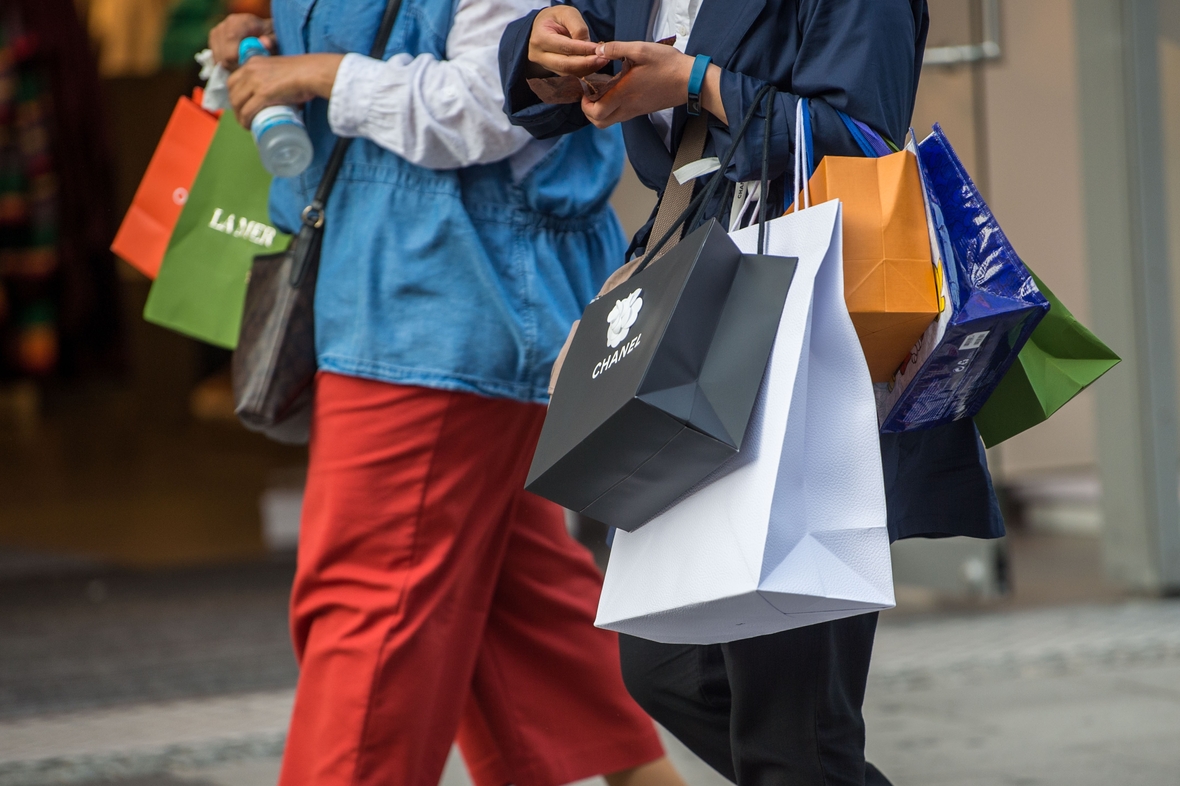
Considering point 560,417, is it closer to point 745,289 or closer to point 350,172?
point 745,289

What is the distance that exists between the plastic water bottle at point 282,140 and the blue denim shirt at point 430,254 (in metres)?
0.07

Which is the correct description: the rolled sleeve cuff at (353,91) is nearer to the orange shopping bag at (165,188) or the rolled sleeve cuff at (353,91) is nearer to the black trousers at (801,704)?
the orange shopping bag at (165,188)

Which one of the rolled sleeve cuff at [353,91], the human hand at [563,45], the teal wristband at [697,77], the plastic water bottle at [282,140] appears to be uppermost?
the human hand at [563,45]

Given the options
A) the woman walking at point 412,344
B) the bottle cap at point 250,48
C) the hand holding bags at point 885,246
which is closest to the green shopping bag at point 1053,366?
the hand holding bags at point 885,246

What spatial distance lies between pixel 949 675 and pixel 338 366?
2.11m

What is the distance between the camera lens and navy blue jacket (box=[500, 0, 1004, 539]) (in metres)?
1.38

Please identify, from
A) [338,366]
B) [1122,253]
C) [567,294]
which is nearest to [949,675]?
[1122,253]

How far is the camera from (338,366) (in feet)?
6.33

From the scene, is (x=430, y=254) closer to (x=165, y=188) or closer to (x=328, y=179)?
(x=328, y=179)

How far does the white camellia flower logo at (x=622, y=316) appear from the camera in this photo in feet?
4.25

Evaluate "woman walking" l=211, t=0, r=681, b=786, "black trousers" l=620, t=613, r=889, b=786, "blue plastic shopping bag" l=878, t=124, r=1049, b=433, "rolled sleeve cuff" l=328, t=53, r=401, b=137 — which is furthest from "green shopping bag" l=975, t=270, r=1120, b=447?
"rolled sleeve cuff" l=328, t=53, r=401, b=137

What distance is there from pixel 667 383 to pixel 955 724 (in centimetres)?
214

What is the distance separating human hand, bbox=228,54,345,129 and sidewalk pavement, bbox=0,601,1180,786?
143 centimetres

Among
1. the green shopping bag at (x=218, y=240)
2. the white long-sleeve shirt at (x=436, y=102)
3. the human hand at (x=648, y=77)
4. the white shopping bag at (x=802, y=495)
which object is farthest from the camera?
the green shopping bag at (x=218, y=240)
